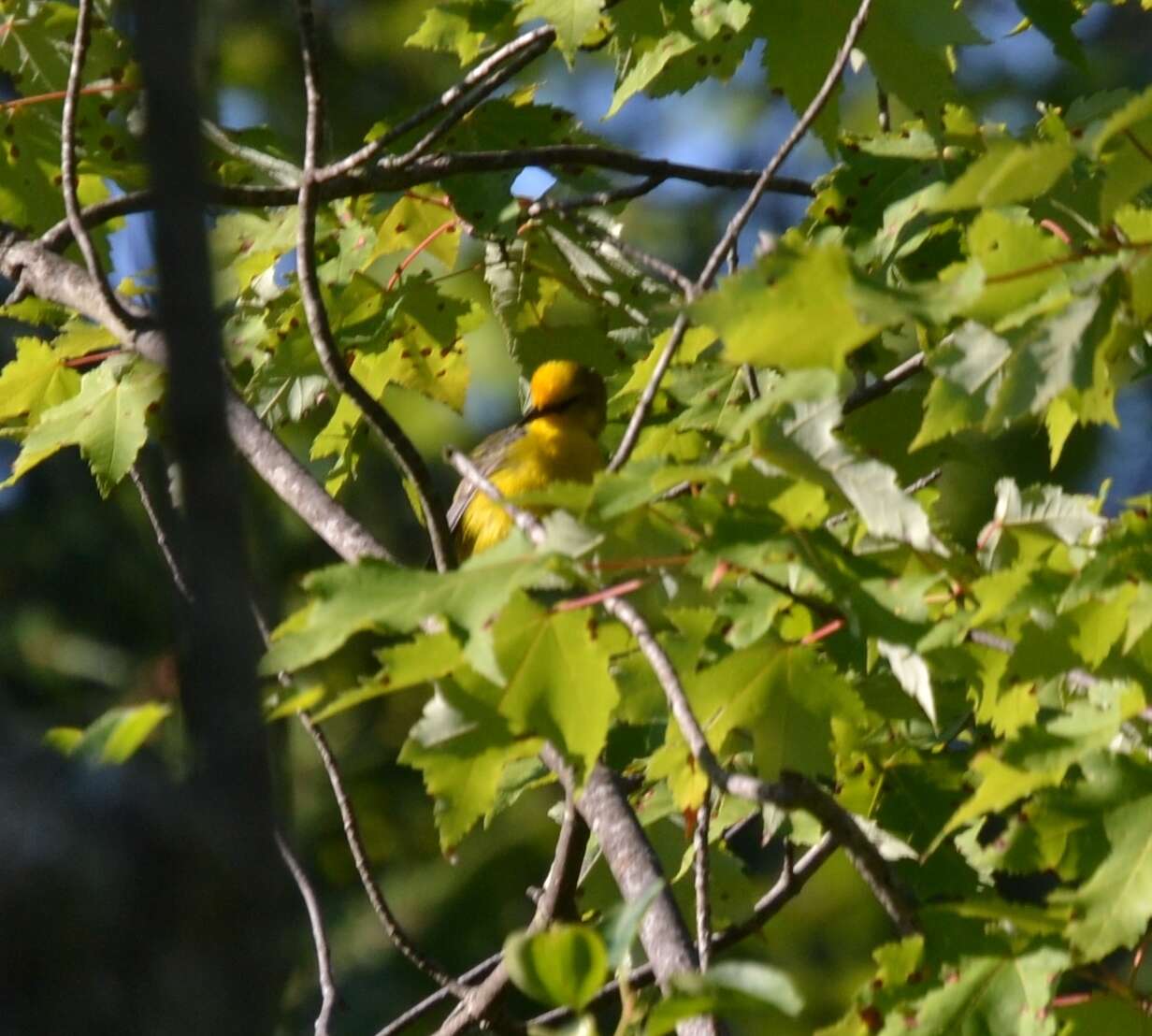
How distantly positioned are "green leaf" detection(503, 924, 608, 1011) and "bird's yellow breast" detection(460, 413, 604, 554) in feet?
10.4

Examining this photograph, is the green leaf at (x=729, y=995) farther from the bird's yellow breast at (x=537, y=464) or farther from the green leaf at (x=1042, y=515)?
the bird's yellow breast at (x=537, y=464)

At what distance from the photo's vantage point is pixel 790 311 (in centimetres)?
156

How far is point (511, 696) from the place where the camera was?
5.54 ft

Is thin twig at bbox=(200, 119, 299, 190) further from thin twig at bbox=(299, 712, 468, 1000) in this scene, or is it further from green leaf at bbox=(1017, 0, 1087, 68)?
A: green leaf at bbox=(1017, 0, 1087, 68)

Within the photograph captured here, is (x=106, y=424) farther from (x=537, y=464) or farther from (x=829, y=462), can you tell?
(x=537, y=464)

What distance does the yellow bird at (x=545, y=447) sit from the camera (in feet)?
15.1

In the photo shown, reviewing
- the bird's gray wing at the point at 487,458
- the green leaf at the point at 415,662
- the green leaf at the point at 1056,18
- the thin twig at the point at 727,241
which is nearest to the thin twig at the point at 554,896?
the thin twig at the point at 727,241

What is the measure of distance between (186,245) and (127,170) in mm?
2193

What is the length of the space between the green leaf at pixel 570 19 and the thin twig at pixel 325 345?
0.35m

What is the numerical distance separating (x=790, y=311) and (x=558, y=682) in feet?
1.47

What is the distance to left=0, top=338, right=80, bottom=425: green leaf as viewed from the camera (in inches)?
115

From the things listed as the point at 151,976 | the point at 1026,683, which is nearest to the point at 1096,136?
the point at 1026,683

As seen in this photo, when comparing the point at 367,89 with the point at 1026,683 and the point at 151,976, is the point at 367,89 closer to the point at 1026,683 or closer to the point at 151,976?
the point at 1026,683

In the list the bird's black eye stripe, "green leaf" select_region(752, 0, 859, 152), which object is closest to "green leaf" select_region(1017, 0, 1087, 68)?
"green leaf" select_region(752, 0, 859, 152)
